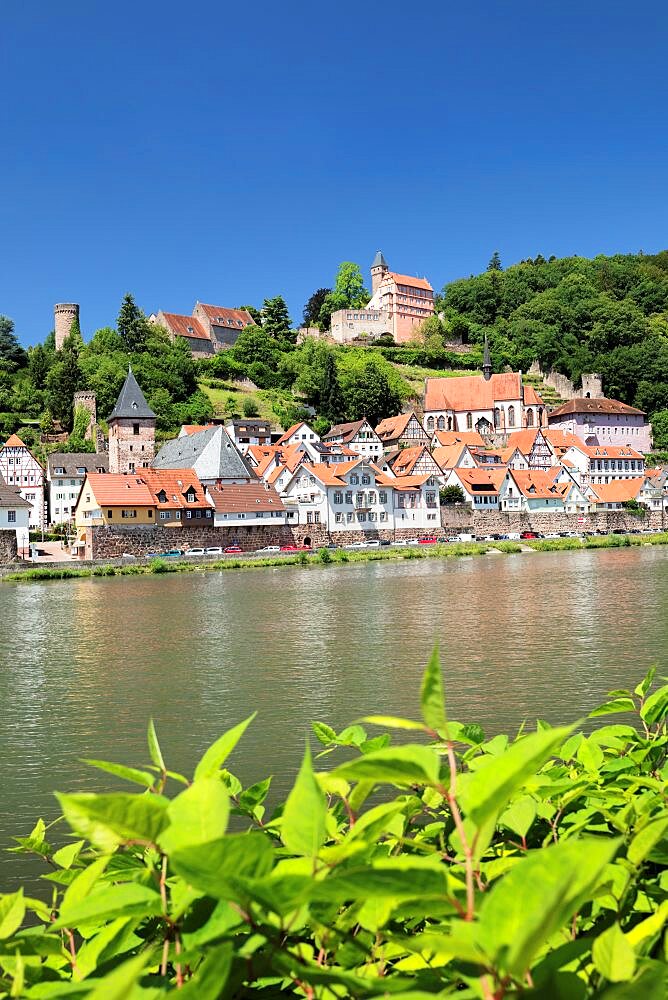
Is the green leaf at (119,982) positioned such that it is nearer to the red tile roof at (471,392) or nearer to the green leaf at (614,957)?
the green leaf at (614,957)

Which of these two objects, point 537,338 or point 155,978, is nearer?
point 155,978

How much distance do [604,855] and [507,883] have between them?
0.46ft

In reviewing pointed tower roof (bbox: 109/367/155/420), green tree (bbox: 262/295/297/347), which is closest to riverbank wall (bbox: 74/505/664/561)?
pointed tower roof (bbox: 109/367/155/420)

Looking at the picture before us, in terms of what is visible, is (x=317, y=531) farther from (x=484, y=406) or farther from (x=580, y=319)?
(x=580, y=319)

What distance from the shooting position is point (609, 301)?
123 meters

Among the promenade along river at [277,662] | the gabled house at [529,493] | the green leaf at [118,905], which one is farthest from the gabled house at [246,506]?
the green leaf at [118,905]

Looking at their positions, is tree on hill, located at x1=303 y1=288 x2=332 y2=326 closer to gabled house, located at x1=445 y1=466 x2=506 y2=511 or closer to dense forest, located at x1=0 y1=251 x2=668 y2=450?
dense forest, located at x1=0 y1=251 x2=668 y2=450

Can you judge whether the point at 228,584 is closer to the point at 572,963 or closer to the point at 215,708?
the point at 215,708

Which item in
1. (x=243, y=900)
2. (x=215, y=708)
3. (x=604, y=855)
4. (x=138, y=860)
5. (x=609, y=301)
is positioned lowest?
(x=215, y=708)

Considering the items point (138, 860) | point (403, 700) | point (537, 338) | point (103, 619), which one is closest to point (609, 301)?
point (537, 338)

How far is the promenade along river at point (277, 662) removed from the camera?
1077 cm

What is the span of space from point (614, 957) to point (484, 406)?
96868 millimetres

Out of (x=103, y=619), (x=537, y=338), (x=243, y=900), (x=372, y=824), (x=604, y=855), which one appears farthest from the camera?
(x=537, y=338)

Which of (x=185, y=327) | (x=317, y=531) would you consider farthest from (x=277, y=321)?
(x=317, y=531)
